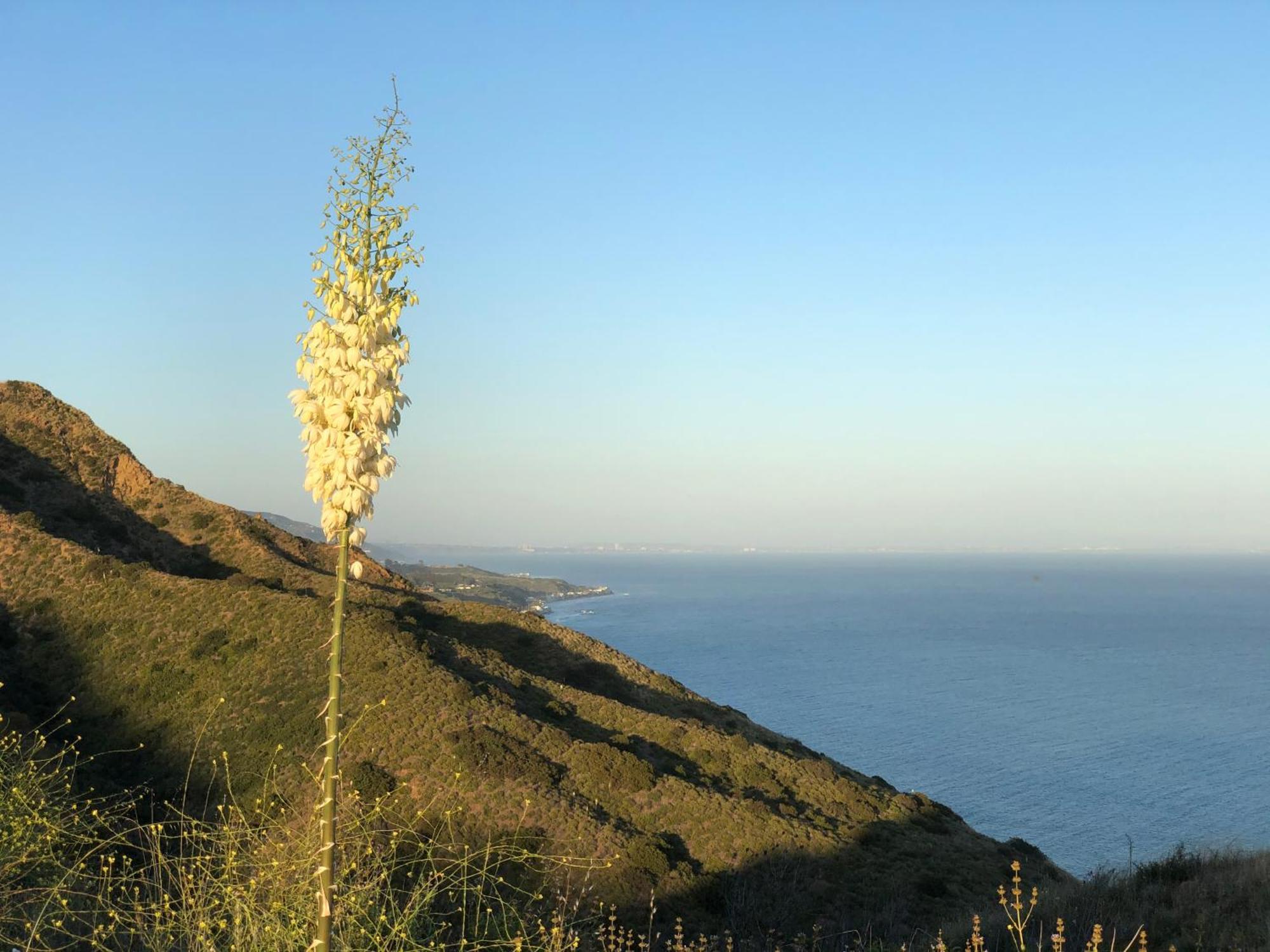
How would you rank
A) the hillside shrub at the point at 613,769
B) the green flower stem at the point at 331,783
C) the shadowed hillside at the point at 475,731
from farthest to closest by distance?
the hillside shrub at the point at 613,769 → the shadowed hillside at the point at 475,731 → the green flower stem at the point at 331,783

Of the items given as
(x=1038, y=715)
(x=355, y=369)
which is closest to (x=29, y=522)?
(x=355, y=369)

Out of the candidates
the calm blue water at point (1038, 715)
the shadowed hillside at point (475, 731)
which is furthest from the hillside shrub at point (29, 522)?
the calm blue water at point (1038, 715)

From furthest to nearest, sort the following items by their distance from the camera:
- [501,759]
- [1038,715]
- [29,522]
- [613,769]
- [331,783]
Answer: [1038,715], [29,522], [613,769], [501,759], [331,783]

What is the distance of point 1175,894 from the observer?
781 inches

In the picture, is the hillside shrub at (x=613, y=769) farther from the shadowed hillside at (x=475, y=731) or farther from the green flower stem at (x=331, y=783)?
the green flower stem at (x=331, y=783)

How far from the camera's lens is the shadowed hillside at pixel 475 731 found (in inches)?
1398

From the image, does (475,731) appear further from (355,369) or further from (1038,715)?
(1038,715)

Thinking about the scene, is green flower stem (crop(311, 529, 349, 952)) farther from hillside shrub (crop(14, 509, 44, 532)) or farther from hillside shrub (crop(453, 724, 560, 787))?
hillside shrub (crop(14, 509, 44, 532))

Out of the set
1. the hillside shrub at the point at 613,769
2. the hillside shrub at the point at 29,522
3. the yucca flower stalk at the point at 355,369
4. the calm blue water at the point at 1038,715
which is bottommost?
the calm blue water at the point at 1038,715

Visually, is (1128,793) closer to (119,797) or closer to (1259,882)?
(1259,882)

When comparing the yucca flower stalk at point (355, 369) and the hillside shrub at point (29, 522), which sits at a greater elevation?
the yucca flower stalk at point (355, 369)

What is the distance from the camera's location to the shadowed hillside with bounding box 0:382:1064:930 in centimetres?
3550

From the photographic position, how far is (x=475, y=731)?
136 ft

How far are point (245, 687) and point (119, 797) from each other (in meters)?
11.1
